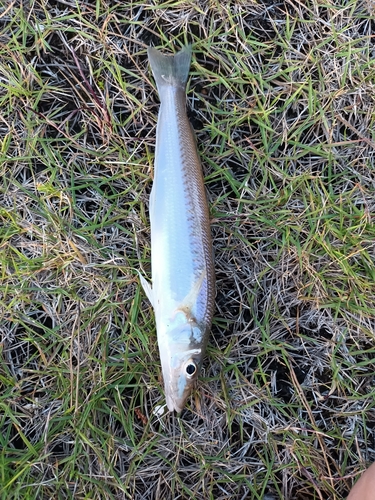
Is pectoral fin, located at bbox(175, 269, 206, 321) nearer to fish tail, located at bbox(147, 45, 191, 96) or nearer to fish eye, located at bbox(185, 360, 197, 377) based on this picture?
fish eye, located at bbox(185, 360, 197, 377)

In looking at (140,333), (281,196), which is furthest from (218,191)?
(140,333)

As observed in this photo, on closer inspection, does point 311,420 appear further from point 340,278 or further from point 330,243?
point 330,243

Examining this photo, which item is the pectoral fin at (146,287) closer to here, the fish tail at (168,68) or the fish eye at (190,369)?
the fish eye at (190,369)

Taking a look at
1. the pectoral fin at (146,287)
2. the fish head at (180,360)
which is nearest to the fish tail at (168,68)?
the pectoral fin at (146,287)

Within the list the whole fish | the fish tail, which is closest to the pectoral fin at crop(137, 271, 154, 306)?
the whole fish

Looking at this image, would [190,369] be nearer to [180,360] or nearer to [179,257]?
[180,360]

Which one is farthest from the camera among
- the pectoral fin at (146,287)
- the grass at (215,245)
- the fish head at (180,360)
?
the grass at (215,245)

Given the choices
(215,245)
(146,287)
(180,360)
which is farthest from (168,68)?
(180,360)
